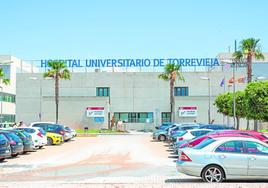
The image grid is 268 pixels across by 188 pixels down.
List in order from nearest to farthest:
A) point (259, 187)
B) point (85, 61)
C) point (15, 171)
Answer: point (259, 187) → point (15, 171) → point (85, 61)

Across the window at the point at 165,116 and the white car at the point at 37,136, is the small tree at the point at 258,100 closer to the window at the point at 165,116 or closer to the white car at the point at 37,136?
the white car at the point at 37,136

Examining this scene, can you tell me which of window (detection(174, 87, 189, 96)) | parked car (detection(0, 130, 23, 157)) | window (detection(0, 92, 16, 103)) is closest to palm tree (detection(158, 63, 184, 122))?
window (detection(174, 87, 189, 96))

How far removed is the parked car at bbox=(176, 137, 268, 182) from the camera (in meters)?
14.6

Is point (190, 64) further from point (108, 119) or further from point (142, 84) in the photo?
point (108, 119)

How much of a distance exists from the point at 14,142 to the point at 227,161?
13689 mm

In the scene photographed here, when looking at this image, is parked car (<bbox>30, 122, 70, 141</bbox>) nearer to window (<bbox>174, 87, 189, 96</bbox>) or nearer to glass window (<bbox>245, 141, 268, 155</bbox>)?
glass window (<bbox>245, 141, 268, 155</bbox>)

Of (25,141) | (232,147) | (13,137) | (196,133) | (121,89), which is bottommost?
(25,141)

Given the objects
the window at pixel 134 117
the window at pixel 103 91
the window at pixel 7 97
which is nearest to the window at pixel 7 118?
the window at pixel 7 97

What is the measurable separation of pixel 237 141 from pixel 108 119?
189 ft

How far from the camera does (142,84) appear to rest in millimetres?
75875

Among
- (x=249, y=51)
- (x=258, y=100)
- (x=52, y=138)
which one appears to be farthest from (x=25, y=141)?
(x=249, y=51)

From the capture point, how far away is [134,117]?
75.7 m

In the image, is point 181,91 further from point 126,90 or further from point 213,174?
point 213,174

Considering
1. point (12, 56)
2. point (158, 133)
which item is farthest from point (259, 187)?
point (12, 56)
